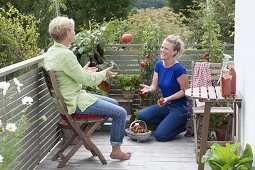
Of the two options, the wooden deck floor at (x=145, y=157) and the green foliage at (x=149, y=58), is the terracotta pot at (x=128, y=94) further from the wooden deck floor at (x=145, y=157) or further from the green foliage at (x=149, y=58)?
the wooden deck floor at (x=145, y=157)

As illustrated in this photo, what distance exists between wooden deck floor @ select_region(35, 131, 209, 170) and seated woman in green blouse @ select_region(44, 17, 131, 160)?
483 millimetres

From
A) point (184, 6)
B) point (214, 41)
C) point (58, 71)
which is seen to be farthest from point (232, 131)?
point (184, 6)

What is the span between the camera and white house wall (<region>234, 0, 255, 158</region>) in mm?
3893

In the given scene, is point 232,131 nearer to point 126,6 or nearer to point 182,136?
point 182,136

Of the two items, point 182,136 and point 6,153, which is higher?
point 6,153

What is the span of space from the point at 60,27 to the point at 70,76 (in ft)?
1.46

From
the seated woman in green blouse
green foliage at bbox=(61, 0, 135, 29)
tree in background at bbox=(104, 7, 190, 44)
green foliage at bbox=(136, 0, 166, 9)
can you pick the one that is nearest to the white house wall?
the seated woman in green blouse

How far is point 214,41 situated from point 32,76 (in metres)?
2.40

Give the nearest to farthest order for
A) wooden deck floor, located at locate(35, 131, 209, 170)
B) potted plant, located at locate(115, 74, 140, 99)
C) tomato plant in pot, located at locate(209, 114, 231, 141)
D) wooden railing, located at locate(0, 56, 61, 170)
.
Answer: wooden railing, located at locate(0, 56, 61, 170) → wooden deck floor, located at locate(35, 131, 209, 170) → tomato plant in pot, located at locate(209, 114, 231, 141) → potted plant, located at locate(115, 74, 140, 99)

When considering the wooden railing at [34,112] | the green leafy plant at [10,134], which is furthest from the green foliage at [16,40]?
the green leafy plant at [10,134]

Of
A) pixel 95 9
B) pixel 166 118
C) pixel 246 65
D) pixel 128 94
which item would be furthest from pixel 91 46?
pixel 95 9

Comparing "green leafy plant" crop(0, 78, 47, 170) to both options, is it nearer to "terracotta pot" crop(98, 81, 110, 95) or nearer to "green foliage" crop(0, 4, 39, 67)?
"terracotta pot" crop(98, 81, 110, 95)

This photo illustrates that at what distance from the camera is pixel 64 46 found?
4.85m

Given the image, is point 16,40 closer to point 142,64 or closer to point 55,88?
point 142,64
